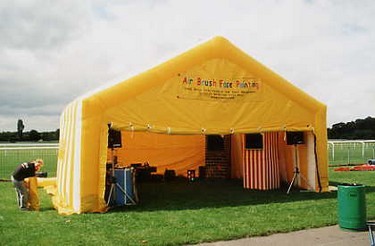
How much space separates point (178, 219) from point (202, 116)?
3.48 m

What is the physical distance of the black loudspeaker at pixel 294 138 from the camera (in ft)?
47.0

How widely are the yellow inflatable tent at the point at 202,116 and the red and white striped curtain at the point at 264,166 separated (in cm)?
3

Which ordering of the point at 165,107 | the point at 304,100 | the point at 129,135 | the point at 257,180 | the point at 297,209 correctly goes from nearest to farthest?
1. the point at 297,209
2. the point at 165,107
3. the point at 304,100
4. the point at 257,180
5. the point at 129,135

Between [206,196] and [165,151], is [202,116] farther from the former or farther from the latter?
[165,151]

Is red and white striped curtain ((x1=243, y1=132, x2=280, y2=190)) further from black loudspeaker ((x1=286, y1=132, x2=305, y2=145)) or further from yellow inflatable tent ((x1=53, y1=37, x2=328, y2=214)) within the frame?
black loudspeaker ((x1=286, y1=132, x2=305, y2=145))

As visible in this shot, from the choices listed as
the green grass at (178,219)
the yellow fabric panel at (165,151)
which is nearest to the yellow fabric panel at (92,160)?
the green grass at (178,219)

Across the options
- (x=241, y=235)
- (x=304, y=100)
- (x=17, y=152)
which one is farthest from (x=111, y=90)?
(x=17, y=152)

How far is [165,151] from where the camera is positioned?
20.4 metres

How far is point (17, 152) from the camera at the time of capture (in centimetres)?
3422

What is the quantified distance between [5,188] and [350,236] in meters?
11.8

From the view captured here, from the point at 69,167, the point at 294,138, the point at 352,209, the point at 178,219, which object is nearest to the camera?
the point at 352,209

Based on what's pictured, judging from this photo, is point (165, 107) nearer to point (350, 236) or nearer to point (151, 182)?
point (350, 236)

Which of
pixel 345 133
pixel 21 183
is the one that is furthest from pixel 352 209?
pixel 345 133

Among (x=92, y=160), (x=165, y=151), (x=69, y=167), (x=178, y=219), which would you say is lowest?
(x=178, y=219)
